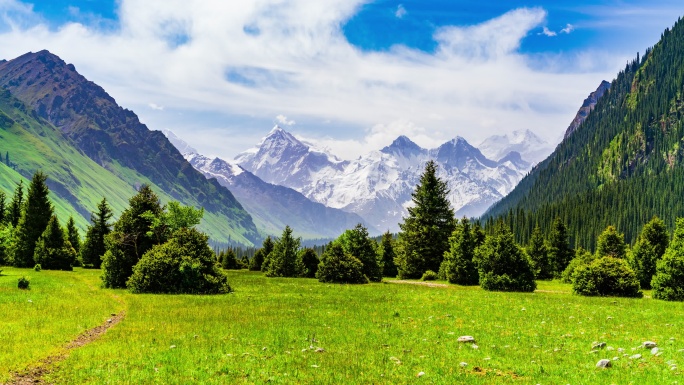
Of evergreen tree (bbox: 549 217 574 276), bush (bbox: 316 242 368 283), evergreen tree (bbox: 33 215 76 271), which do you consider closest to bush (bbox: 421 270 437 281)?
bush (bbox: 316 242 368 283)

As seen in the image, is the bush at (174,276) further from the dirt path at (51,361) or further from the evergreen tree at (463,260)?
the evergreen tree at (463,260)

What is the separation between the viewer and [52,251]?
65375mm

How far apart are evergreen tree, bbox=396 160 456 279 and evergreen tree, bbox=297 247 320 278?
14.3 m

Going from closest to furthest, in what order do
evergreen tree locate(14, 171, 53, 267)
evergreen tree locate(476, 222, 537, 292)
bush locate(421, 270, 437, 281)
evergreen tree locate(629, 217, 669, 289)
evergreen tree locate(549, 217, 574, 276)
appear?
evergreen tree locate(476, 222, 537, 292) < evergreen tree locate(629, 217, 669, 289) < bush locate(421, 270, 437, 281) < evergreen tree locate(14, 171, 53, 267) < evergreen tree locate(549, 217, 574, 276)

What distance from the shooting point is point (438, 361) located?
1473 centimetres

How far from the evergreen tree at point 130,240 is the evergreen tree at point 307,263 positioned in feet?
88.3

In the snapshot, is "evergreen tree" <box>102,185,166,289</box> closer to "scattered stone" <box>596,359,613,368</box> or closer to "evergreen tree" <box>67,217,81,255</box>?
"scattered stone" <box>596,359,613,368</box>

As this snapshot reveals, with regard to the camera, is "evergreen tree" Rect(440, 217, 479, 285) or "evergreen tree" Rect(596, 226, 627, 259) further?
"evergreen tree" Rect(596, 226, 627, 259)

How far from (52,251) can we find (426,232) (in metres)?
58.3

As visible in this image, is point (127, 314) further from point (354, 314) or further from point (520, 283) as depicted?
point (520, 283)

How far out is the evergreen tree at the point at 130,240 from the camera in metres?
42.1

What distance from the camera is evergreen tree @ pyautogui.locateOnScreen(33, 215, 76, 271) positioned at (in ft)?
215

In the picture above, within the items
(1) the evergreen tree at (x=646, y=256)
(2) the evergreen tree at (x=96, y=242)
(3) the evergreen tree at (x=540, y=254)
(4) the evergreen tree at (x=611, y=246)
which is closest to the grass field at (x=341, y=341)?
(1) the evergreen tree at (x=646, y=256)

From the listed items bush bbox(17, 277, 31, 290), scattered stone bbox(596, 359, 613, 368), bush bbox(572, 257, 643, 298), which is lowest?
bush bbox(17, 277, 31, 290)
